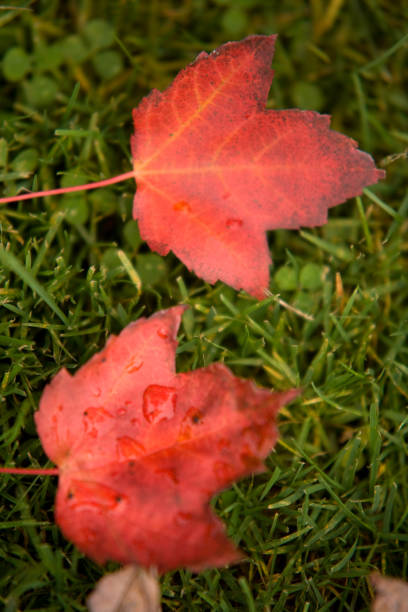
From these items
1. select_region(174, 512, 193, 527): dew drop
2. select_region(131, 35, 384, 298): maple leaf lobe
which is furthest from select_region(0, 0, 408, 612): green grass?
select_region(174, 512, 193, 527): dew drop

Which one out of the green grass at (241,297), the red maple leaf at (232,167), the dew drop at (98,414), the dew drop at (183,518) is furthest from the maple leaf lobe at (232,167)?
the dew drop at (183,518)

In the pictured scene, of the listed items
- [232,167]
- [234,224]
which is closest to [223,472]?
[234,224]

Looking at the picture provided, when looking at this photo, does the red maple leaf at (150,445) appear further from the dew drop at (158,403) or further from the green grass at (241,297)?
the green grass at (241,297)

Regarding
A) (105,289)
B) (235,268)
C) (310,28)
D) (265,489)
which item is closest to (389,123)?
(310,28)

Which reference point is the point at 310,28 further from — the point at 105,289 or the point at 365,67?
the point at 105,289

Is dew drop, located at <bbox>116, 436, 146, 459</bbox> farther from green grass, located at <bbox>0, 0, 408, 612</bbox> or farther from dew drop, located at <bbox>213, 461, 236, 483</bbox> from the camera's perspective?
green grass, located at <bbox>0, 0, 408, 612</bbox>
